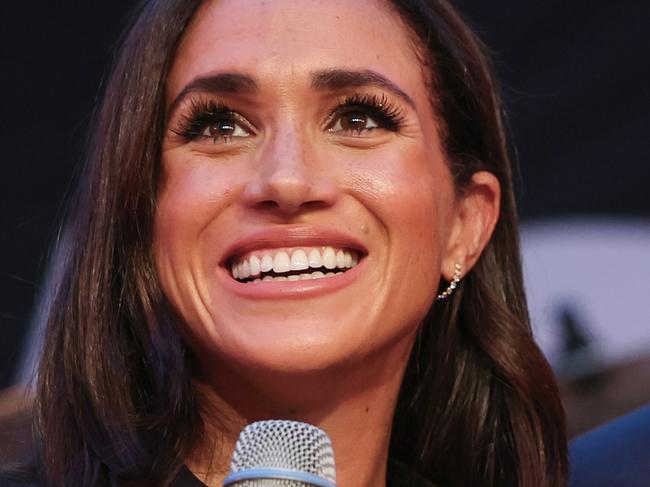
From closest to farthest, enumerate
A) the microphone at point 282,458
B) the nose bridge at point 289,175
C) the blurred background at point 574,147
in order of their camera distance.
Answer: the microphone at point 282,458 < the nose bridge at point 289,175 < the blurred background at point 574,147

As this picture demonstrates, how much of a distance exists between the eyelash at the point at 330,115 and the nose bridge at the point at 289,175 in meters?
0.10

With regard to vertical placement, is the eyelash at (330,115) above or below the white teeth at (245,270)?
above

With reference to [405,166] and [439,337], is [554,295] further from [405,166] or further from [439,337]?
[405,166]

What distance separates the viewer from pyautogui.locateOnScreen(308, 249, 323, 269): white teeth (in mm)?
2643

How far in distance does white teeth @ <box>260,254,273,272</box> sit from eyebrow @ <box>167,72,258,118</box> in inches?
13.4

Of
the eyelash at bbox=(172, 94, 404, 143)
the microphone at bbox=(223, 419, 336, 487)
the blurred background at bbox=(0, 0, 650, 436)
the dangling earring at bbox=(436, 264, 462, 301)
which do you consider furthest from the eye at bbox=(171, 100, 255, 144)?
the blurred background at bbox=(0, 0, 650, 436)

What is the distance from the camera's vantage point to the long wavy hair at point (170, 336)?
2.79 metres

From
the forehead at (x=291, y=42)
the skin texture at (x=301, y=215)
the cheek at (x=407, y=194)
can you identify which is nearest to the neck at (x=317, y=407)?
the skin texture at (x=301, y=215)

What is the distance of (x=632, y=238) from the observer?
4.09 metres

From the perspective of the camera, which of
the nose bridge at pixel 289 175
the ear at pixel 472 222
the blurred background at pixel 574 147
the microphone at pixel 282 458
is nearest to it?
the microphone at pixel 282 458

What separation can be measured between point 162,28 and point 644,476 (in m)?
1.41

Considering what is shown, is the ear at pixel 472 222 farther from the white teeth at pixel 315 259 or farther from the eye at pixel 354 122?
the white teeth at pixel 315 259

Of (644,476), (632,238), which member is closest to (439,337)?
(644,476)

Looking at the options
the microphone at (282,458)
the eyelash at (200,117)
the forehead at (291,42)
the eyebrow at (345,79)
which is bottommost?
the microphone at (282,458)
